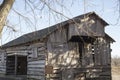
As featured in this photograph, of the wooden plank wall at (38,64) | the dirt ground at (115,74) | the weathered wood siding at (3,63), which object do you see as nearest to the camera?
the wooden plank wall at (38,64)

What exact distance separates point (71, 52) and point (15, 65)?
27.4 ft

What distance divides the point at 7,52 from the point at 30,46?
617 centimetres

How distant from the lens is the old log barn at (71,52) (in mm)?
21594

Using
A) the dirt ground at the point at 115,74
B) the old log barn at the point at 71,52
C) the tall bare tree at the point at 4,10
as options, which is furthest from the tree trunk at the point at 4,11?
the dirt ground at the point at 115,74

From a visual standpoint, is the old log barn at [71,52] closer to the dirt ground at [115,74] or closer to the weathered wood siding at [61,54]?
the weathered wood siding at [61,54]

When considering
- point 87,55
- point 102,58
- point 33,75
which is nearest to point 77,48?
point 87,55

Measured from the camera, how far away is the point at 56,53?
71.8 feet

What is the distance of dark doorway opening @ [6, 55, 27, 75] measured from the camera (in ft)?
94.6

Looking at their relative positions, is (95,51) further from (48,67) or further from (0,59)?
(0,59)

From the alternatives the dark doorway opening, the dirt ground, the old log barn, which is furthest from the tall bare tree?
the dirt ground

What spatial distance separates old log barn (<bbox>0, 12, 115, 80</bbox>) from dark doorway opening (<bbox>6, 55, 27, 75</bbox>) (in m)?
3.25

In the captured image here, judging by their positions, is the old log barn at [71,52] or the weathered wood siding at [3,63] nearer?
the old log barn at [71,52]

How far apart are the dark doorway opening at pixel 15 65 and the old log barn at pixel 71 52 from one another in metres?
3.25

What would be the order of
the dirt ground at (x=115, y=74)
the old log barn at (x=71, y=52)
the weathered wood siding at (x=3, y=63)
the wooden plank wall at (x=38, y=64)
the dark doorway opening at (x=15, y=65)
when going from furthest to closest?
1. the weathered wood siding at (x=3, y=63)
2. the dirt ground at (x=115, y=74)
3. the dark doorway opening at (x=15, y=65)
4. the wooden plank wall at (x=38, y=64)
5. the old log barn at (x=71, y=52)
